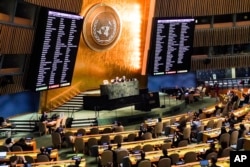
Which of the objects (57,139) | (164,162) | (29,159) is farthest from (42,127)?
(164,162)

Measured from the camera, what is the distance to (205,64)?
31703 millimetres

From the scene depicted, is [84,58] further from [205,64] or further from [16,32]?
[205,64]

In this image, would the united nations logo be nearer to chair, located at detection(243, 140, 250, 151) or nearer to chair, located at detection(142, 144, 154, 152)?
chair, located at detection(142, 144, 154, 152)

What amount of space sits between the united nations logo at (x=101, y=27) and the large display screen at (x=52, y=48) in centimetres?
392

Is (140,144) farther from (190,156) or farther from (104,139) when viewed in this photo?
(190,156)

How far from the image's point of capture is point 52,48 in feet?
71.1

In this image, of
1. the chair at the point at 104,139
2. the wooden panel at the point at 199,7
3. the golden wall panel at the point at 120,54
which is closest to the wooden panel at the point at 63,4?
the golden wall panel at the point at 120,54

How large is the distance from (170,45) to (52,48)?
822 centimetres

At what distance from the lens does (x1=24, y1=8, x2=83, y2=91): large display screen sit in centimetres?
2119

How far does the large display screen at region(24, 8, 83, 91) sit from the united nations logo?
12.8 ft

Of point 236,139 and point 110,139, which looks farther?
point 110,139

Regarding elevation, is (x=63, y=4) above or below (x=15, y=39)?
above

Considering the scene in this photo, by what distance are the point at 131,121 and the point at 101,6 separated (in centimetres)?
838

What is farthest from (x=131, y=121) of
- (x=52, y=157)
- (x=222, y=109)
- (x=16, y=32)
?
(x=52, y=157)
